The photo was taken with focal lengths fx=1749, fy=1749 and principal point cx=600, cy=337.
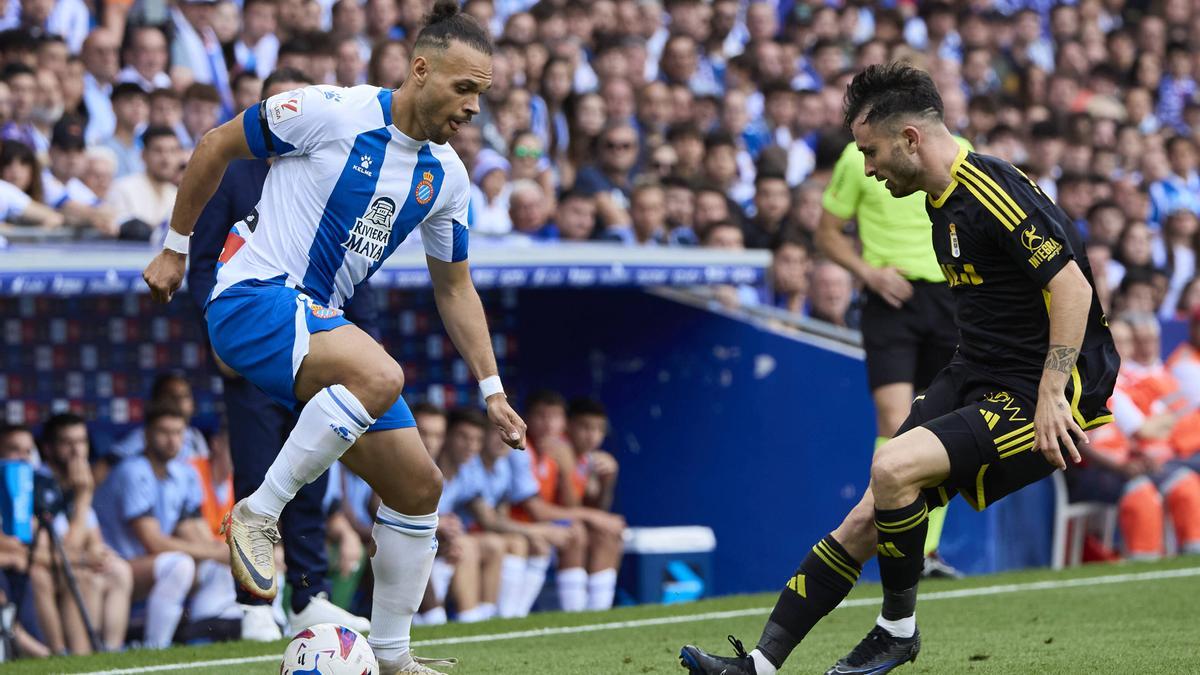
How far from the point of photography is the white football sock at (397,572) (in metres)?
5.60

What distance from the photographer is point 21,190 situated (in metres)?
9.37

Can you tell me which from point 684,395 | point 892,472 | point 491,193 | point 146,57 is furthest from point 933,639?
point 146,57

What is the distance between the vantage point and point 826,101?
14.7 m

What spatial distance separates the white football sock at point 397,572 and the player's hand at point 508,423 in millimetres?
350

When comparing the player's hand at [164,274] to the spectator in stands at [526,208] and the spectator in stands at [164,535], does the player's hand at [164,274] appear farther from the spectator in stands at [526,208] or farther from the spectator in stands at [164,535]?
the spectator in stands at [526,208]

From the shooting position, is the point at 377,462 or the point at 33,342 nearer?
the point at 377,462

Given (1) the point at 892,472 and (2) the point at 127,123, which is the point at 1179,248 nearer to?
(2) the point at 127,123

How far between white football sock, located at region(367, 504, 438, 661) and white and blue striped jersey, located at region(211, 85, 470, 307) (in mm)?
765

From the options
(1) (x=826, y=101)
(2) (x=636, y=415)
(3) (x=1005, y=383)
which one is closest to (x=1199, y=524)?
(2) (x=636, y=415)

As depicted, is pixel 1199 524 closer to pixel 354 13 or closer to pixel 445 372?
pixel 445 372

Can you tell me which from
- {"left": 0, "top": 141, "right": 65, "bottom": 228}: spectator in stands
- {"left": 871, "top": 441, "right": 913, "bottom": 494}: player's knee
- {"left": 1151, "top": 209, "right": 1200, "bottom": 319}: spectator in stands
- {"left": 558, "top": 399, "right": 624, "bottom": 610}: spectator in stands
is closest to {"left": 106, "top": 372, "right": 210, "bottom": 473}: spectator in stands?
{"left": 0, "top": 141, "right": 65, "bottom": 228}: spectator in stands

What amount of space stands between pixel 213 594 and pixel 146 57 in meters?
3.81

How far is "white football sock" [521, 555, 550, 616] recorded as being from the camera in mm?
10227

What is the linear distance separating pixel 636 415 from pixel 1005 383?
6.20 m
